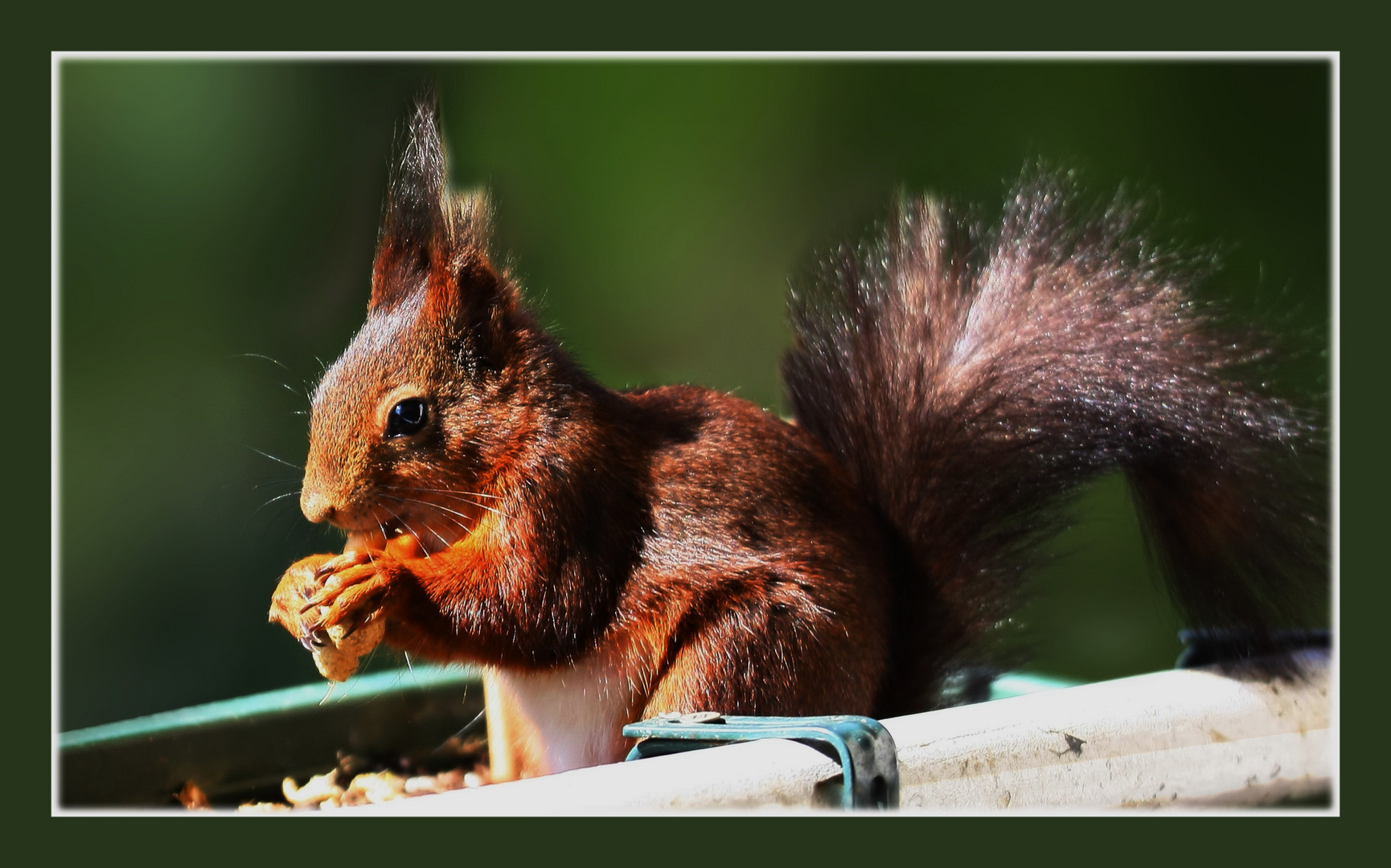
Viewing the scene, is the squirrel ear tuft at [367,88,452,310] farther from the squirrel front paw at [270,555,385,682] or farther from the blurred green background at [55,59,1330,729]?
the squirrel front paw at [270,555,385,682]

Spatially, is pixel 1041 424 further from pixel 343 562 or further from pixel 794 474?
pixel 343 562

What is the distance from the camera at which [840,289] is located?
1677mm

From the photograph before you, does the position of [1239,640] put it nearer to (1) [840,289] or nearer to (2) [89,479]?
(1) [840,289]

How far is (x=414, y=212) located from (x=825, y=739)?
67cm

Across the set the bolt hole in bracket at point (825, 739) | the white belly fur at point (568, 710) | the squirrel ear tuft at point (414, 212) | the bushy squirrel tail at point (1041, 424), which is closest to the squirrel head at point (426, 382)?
the squirrel ear tuft at point (414, 212)

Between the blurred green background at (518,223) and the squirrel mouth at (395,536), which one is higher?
the blurred green background at (518,223)

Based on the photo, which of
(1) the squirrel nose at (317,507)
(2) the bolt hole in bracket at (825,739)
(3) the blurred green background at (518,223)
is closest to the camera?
(2) the bolt hole in bracket at (825,739)

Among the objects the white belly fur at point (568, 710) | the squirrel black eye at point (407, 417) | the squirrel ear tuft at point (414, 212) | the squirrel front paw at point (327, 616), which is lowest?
the white belly fur at point (568, 710)

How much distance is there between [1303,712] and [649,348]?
0.97 metres

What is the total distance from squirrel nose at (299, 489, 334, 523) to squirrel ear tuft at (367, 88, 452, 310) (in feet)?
0.72

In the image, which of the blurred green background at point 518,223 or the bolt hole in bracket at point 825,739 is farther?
the blurred green background at point 518,223

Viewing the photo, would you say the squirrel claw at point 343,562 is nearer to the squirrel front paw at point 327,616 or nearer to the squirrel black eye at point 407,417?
the squirrel front paw at point 327,616

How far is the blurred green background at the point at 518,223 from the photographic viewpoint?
4.85ft

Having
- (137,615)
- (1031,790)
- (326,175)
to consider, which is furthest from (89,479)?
(1031,790)
